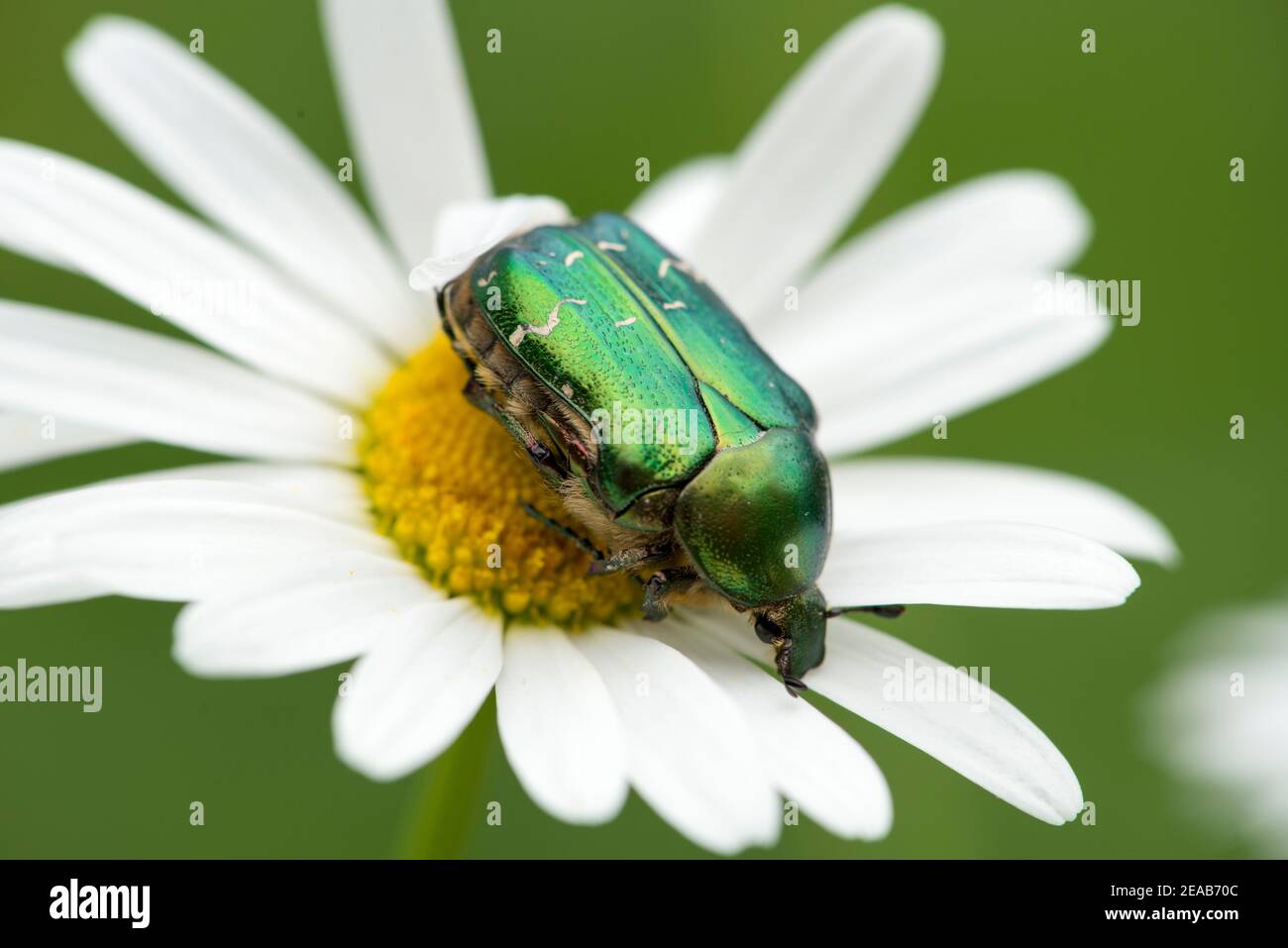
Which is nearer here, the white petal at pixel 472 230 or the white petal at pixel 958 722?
the white petal at pixel 958 722

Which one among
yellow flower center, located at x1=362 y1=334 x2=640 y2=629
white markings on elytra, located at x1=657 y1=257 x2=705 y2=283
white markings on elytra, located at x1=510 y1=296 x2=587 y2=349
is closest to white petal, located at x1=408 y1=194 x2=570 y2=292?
white markings on elytra, located at x1=510 y1=296 x2=587 y2=349

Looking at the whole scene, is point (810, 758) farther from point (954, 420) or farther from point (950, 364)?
point (954, 420)

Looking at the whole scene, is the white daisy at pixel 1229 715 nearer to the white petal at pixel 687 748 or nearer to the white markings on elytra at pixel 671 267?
the white petal at pixel 687 748

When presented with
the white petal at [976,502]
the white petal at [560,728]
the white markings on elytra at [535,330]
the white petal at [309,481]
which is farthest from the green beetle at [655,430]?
the white petal at [976,502]

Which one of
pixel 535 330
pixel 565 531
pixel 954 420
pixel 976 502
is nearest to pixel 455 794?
pixel 565 531

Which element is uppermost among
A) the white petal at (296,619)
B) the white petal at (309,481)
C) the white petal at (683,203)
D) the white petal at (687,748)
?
the white petal at (683,203)

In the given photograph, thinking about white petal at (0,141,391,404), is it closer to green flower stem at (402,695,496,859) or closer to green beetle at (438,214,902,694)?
green beetle at (438,214,902,694)
